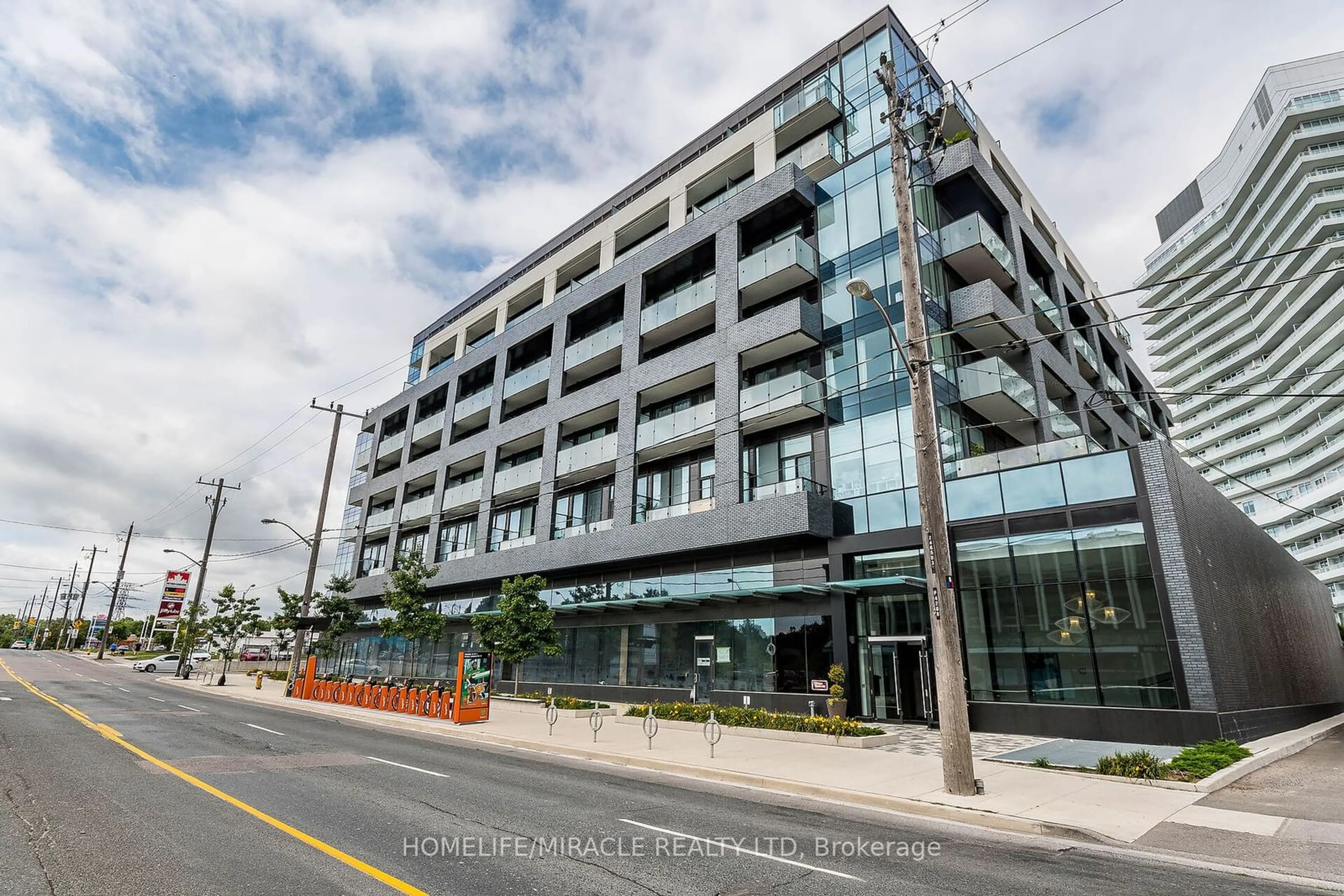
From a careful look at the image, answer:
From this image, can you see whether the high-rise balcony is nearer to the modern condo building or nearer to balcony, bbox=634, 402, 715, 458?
the modern condo building

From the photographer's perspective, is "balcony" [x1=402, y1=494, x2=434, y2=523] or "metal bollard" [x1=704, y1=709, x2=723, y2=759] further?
"balcony" [x1=402, y1=494, x2=434, y2=523]

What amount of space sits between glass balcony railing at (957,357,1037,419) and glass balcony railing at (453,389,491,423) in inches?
1107

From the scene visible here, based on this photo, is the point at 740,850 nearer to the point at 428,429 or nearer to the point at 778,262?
the point at 778,262

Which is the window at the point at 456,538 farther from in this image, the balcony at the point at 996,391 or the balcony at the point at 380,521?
the balcony at the point at 996,391

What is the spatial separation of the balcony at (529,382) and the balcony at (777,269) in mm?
13789

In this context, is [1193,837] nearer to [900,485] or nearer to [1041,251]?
[900,485]

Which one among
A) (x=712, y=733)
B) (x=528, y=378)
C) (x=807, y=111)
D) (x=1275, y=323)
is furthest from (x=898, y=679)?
(x=1275, y=323)

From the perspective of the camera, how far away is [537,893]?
5.84m

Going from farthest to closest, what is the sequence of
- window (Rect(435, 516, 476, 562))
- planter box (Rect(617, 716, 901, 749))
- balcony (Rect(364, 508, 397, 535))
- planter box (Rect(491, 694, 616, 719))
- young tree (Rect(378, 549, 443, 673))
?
balcony (Rect(364, 508, 397, 535)), window (Rect(435, 516, 476, 562)), young tree (Rect(378, 549, 443, 673)), planter box (Rect(491, 694, 616, 719)), planter box (Rect(617, 716, 901, 749))

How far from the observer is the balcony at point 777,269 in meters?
26.6

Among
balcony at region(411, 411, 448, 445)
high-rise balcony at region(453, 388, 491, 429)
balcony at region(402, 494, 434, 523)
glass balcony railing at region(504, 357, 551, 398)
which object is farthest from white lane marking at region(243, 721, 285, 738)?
balcony at region(411, 411, 448, 445)

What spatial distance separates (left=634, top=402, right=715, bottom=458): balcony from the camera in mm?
27875

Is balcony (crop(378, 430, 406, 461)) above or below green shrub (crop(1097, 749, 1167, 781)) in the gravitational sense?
above

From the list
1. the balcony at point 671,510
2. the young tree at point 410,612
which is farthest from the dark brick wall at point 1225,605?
the young tree at point 410,612
